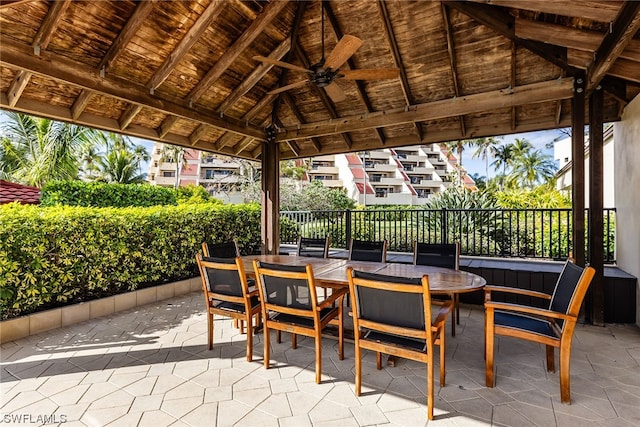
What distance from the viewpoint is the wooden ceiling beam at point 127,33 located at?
3.13 m

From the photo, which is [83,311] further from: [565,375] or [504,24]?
[504,24]

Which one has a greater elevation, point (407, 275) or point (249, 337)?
point (407, 275)

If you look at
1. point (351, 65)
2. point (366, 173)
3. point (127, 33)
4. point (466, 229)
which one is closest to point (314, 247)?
point (351, 65)

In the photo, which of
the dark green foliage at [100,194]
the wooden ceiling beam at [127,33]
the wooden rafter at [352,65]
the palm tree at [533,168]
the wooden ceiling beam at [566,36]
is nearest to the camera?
the wooden ceiling beam at [566,36]

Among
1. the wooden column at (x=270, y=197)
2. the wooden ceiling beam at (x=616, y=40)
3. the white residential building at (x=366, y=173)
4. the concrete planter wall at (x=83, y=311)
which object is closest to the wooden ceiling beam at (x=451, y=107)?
the wooden ceiling beam at (x=616, y=40)

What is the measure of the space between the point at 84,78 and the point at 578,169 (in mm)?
5603

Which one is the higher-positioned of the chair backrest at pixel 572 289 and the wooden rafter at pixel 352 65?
the wooden rafter at pixel 352 65

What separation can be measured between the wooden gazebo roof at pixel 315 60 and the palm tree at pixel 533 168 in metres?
24.5

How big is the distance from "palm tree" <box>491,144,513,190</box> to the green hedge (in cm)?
2971

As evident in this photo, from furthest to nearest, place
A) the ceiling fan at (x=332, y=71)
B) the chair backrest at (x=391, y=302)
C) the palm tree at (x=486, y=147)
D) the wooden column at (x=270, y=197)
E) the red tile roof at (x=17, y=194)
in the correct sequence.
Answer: the palm tree at (x=486, y=147) → the red tile roof at (x=17, y=194) → the wooden column at (x=270, y=197) → the ceiling fan at (x=332, y=71) → the chair backrest at (x=391, y=302)

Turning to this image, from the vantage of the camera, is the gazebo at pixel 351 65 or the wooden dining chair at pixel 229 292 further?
the gazebo at pixel 351 65

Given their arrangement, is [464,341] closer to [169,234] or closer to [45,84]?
[169,234]

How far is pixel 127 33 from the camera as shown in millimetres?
3256

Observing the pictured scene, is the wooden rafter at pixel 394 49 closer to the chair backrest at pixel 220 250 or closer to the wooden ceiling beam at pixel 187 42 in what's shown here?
the wooden ceiling beam at pixel 187 42
